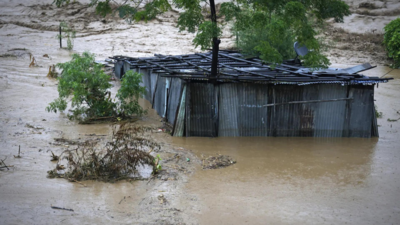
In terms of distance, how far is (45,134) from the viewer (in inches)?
417

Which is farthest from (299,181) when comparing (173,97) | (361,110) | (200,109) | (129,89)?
(129,89)

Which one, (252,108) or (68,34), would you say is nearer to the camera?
(252,108)

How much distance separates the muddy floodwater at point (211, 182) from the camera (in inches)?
257

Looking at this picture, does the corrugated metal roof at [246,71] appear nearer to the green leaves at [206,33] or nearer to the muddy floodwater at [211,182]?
the green leaves at [206,33]

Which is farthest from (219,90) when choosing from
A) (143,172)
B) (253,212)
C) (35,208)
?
(35,208)

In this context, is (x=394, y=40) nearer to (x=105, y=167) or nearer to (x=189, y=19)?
(x=189, y=19)

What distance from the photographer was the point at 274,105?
423 inches

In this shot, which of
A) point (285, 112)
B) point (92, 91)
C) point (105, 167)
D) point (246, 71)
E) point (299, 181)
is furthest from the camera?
point (92, 91)

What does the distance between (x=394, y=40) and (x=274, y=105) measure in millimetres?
14798

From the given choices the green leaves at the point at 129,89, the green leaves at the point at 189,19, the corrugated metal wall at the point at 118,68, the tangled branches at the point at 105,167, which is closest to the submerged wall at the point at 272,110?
the green leaves at the point at 189,19

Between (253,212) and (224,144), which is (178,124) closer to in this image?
(224,144)

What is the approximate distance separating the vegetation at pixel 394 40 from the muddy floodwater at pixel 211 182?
887 cm

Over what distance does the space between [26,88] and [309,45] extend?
11.7 m

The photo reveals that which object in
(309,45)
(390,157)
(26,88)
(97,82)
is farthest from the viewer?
(26,88)
